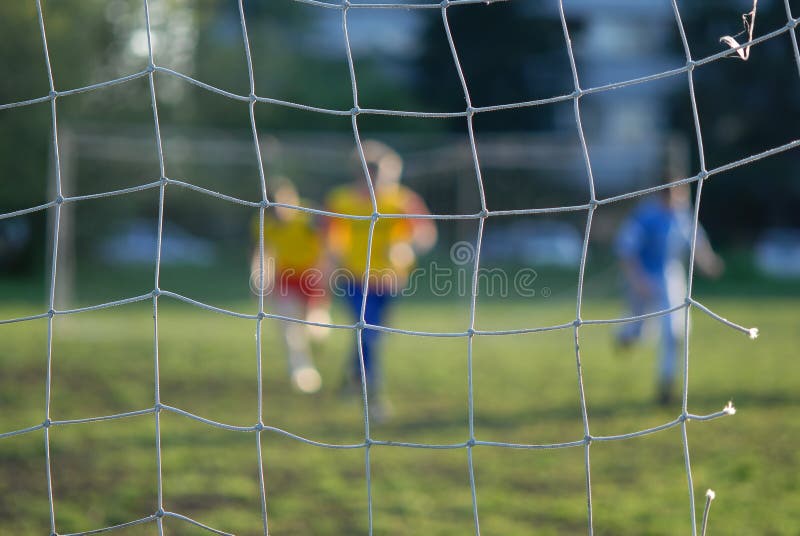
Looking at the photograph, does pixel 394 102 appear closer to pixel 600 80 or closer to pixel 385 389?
pixel 600 80

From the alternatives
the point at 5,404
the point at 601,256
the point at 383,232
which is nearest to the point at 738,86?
the point at 601,256

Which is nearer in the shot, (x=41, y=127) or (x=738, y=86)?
(x=41, y=127)

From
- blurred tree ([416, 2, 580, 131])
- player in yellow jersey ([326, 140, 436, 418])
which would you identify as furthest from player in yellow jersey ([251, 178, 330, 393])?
blurred tree ([416, 2, 580, 131])

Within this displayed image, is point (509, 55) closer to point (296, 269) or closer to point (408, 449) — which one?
point (296, 269)

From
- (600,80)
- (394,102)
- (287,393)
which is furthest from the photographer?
(600,80)

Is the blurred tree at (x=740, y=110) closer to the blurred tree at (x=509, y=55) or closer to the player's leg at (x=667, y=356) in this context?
the blurred tree at (x=509, y=55)

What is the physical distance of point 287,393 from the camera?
21.3ft

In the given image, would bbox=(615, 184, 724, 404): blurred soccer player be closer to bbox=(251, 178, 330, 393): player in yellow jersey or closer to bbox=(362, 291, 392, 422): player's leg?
bbox=(362, 291, 392, 422): player's leg

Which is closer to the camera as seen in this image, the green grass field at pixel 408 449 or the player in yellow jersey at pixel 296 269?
the green grass field at pixel 408 449

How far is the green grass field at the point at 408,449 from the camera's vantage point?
3654 mm

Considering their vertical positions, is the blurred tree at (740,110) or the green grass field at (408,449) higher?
the blurred tree at (740,110)

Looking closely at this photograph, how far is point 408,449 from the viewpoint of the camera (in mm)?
4887

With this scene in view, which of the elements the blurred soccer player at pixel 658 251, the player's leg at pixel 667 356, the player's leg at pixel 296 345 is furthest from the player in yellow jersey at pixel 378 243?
the player's leg at pixel 667 356

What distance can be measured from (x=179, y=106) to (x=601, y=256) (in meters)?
12.1
